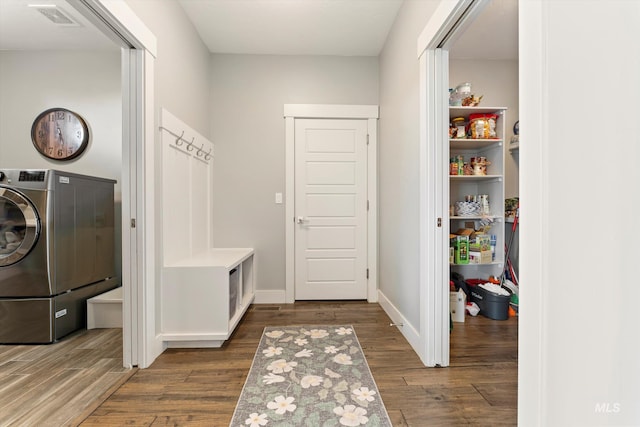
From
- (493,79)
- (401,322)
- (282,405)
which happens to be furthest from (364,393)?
(493,79)

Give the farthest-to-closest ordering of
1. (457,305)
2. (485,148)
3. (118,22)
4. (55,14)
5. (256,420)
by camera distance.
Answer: (485,148)
(457,305)
(55,14)
(118,22)
(256,420)

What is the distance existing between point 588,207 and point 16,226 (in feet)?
10.2

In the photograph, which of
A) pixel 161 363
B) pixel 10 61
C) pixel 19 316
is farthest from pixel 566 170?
pixel 10 61

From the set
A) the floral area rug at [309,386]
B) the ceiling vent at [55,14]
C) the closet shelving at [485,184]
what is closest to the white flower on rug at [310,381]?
the floral area rug at [309,386]

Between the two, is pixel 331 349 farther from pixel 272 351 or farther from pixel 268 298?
pixel 268 298

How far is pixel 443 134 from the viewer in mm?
1737

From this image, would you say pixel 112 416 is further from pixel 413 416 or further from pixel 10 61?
pixel 10 61

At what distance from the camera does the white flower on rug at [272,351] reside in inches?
74.1

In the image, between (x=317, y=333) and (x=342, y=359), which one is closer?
(x=342, y=359)

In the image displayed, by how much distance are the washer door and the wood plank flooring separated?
2.14 ft

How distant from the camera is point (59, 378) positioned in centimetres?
163

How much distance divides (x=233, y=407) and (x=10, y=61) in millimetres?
3907

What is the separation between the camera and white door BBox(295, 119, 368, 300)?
9.86 feet
